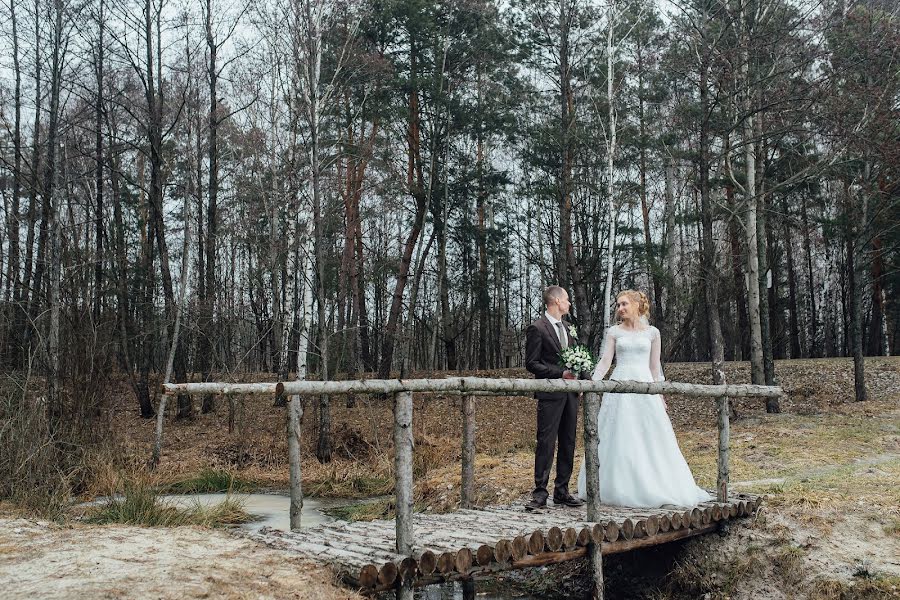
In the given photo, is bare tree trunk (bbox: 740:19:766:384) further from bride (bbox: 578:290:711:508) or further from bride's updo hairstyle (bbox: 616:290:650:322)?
bride (bbox: 578:290:711:508)

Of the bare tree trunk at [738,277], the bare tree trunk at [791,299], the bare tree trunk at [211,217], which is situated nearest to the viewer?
the bare tree trunk at [211,217]

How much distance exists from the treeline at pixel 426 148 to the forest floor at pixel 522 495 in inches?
78.9

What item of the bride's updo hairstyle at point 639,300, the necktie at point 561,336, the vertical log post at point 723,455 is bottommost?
the vertical log post at point 723,455

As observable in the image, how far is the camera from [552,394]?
7.38 meters

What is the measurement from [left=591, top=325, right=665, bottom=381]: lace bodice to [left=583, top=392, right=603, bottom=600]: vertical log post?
96 centimetres

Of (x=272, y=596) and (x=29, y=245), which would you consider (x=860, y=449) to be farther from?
(x=29, y=245)

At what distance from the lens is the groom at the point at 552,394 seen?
7.39 m

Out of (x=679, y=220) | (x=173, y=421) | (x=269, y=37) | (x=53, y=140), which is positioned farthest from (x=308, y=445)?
(x=679, y=220)

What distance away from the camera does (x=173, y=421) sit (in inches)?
885

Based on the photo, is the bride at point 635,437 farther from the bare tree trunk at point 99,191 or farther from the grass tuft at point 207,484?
the grass tuft at point 207,484

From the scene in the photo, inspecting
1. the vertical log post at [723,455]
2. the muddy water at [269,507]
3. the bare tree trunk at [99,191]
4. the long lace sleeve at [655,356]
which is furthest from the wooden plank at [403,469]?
the bare tree trunk at [99,191]

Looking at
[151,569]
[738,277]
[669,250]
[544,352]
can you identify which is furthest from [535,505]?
[738,277]

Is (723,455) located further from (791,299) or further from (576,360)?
(791,299)

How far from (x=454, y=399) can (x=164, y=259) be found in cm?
978
